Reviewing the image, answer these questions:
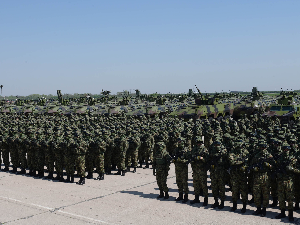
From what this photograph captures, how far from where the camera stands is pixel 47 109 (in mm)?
35625

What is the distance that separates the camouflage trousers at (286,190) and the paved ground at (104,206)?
393mm

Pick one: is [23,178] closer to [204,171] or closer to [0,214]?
[0,214]

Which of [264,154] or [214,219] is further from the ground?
[264,154]

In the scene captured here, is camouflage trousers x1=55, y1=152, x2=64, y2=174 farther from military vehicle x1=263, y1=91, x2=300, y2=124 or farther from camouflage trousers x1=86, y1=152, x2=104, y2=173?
military vehicle x1=263, y1=91, x2=300, y2=124

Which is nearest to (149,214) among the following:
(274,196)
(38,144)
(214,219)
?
(214,219)

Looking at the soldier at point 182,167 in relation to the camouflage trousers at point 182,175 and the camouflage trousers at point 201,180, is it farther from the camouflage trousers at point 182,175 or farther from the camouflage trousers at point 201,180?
the camouflage trousers at point 201,180

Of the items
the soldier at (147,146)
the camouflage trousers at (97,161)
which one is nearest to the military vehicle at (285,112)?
the soldier at (147,146)

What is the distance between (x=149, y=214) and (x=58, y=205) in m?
2.54

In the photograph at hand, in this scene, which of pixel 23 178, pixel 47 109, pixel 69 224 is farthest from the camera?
pixel 47 109

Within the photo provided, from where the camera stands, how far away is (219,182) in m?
8.48

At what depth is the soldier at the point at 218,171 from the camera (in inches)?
332

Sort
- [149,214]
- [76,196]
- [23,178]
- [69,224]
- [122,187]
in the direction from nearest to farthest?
[69,224] < [149,214] < [76,196] < [122,187] < [23,178]

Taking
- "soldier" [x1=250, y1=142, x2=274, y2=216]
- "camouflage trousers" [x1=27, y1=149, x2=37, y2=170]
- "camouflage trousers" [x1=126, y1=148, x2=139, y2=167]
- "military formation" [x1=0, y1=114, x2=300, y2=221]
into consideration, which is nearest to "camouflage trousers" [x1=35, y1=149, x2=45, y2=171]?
"military formation" [x1=0, y1=114, x2=300, y2=221]

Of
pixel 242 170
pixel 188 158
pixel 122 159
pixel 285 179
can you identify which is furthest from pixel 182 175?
pixel 122 159
